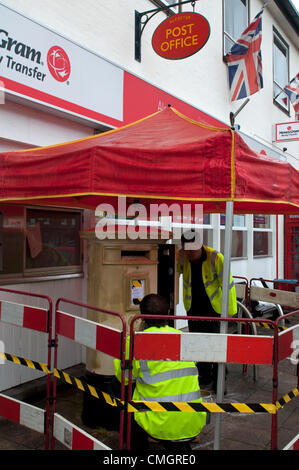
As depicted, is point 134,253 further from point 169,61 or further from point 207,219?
point 207,219

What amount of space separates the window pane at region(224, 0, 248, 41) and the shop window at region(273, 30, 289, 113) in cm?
199

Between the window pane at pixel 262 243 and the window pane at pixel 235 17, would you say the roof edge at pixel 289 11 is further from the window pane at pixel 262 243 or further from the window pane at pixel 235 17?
the window pane at pixel 262 243

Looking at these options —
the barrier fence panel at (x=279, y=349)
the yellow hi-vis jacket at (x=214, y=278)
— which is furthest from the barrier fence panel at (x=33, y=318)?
the yellow hi-vis jacket at (x=214, y=278)

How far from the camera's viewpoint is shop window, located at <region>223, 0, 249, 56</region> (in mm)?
8484

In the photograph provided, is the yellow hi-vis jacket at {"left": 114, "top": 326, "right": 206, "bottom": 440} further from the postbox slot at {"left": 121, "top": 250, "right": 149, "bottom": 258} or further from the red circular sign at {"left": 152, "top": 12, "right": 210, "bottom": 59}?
the red circular sign at {"left": 152, "top": 12, "right": 210, "bottom": 59}

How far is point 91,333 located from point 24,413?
0.94m

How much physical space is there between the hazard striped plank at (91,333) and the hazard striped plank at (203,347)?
0.16 m

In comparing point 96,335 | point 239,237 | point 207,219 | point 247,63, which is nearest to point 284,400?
point 96,335

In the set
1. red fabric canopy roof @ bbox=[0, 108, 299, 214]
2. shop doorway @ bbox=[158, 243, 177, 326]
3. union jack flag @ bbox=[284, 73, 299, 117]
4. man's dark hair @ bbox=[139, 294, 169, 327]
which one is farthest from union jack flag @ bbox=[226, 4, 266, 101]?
man's dark hair @ bbox=[139, 294, 169, 327]

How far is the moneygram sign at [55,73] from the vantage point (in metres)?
3.95

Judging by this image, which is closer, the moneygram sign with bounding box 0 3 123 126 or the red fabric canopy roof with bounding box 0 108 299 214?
the red fabric canopy roof with bounding box 0 108 299 214

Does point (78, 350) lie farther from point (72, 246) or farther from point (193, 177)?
point (193, 177)
